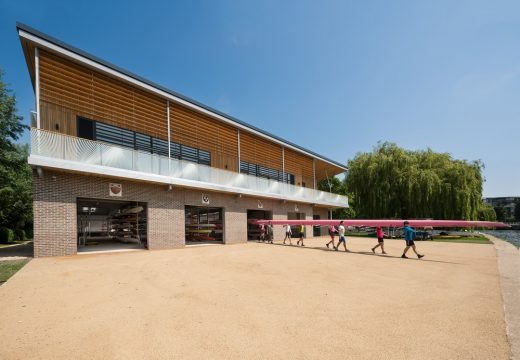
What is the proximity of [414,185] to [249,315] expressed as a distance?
94.7 feet

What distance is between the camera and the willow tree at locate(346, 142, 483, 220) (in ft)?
94.0

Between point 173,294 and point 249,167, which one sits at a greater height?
point 249,167

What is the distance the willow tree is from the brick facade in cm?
1382

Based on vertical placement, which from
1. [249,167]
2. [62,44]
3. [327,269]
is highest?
[62,44]

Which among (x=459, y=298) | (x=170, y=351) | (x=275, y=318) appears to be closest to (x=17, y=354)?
(x=170, y=351)

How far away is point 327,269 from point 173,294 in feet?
17.6

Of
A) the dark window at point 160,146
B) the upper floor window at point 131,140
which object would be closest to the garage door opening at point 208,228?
the upper floor window at point 131,140

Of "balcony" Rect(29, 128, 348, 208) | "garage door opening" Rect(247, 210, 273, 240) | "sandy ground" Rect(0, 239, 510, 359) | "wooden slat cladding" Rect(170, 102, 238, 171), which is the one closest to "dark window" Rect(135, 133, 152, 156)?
"balcony" Rect(29, 128, 348, 208)

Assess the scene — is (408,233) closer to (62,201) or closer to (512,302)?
(512,302)

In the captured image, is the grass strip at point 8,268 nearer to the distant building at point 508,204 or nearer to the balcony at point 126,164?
→ the balcony at point 126,164

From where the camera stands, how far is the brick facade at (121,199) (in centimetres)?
1213

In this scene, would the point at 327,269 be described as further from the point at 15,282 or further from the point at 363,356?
the point at 15,282

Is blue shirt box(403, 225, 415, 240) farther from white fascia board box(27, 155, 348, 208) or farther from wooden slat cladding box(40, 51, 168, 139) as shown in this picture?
wooden slat cladding box(40, 51, 168, 139)

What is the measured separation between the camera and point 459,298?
6.33 metres
